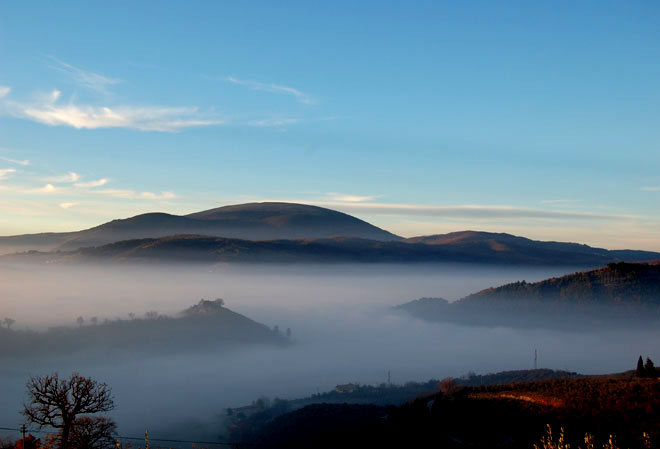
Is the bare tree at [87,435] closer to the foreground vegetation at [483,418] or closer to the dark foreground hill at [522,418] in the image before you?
the foreground vegetation at [483,418]

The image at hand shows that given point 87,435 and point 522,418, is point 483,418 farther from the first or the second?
point 87,435

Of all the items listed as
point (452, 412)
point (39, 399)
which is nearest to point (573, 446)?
point (452, 412)

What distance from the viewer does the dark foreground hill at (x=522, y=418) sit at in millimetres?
62906

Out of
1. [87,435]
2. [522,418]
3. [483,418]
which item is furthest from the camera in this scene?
[483,418]

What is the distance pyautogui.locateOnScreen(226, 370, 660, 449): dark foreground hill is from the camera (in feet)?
206

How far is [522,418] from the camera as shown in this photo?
248ft

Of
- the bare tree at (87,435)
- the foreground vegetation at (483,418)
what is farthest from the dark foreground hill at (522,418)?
Answer: the bare tree at (87,435)

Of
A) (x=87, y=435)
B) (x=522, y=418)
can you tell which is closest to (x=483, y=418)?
(x=522, y=418)

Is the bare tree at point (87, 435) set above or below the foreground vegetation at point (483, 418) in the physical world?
above

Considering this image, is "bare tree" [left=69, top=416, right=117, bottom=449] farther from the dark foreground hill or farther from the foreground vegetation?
the dark foreground hill

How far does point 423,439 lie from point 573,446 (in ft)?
83.6

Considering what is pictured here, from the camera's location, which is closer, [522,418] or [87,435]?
[87,435]

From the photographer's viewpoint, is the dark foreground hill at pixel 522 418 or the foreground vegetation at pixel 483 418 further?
the dark foreground hill at pixel 522 418

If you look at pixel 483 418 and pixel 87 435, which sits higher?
pixel 87 435
